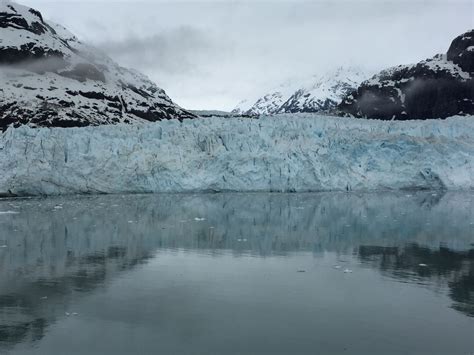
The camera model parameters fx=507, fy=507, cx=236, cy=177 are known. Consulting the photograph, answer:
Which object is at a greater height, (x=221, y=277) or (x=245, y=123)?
(x=245, y=123)

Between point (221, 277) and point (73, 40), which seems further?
point (73, 40)

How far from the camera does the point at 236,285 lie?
279 inches

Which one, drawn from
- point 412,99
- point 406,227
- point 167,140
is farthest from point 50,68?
point 406,227

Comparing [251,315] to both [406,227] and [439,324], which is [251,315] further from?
[406,227]

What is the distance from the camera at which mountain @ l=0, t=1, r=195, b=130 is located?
3841 centimetres

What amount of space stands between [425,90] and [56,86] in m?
37.2

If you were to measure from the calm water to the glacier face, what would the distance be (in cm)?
740

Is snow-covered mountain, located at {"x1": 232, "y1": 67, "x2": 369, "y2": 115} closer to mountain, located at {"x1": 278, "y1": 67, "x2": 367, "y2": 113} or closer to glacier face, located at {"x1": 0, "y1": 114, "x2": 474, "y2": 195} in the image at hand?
mountain, located at {"x1": 278, "y1": 67, "x2": 367, "y2": 113}

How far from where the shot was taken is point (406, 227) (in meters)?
13.0

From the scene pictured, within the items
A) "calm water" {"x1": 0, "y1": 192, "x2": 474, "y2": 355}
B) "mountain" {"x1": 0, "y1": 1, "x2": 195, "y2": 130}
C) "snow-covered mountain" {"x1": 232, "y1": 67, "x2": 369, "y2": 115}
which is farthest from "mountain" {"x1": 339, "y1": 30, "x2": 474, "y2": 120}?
"snow-covered mountain" {"x1": 232, "y1": 67, "x2": 369, "y2": 115}

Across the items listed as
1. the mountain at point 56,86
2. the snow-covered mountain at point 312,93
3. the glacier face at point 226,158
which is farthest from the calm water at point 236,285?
the snow-covered mountain at point 312,93

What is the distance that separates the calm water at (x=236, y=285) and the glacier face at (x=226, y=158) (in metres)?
7.40

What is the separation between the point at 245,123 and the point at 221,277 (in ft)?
59.2

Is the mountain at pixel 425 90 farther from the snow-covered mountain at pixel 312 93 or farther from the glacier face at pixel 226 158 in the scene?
the snow-covered mountain at pixel 312 93
